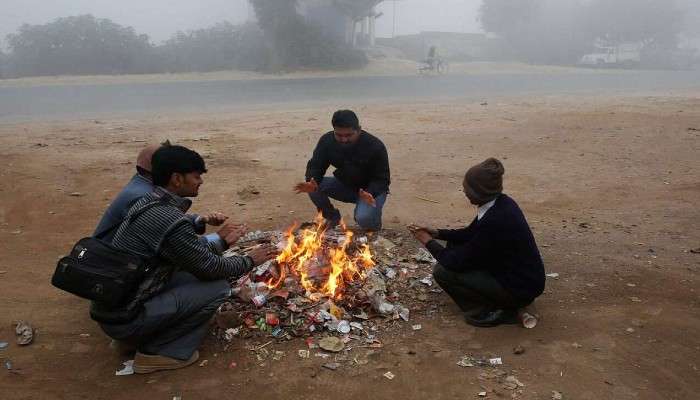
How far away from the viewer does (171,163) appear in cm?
339

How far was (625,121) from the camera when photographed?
45.8 ft

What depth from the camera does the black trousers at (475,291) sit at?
410cm

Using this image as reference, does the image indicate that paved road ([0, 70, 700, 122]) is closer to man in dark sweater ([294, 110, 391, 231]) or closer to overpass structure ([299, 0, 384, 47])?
man in dark sweater ([294, 110, 391, 231])

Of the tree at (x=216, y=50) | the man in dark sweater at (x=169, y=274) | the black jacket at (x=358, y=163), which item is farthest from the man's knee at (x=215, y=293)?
the tree at (x=216, y=50)

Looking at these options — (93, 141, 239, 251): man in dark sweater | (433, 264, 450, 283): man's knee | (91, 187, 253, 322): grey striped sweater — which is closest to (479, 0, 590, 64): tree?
(433, 264, 450, 283): man's knee

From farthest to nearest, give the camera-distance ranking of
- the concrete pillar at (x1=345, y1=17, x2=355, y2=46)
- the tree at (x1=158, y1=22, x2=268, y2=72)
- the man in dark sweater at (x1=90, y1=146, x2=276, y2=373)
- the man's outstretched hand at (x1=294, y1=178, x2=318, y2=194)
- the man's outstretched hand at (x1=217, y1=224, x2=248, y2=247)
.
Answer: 1. the concrete pillar at (x1=345, y1=17, x2=355, y2=46)
2. the tree at (x1=158, y1=22, x2=268, y2=72)
3. the man's outstretched hand at (x1=294, y1=178, x2=318, y2=194)
4. the man's outstretched hand at (x1=217, y1=224, x2=248, y2=247)
5. the man in dark sweater at (x1=90, y1=146, x2=276, y2=373)

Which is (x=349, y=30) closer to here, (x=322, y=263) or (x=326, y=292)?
(x=322, y=263)

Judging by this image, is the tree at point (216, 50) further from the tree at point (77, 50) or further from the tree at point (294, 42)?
the tree at point (77, 50)

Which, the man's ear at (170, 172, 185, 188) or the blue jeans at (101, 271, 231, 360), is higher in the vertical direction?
the man's ear at (170, 172, 185, 188)

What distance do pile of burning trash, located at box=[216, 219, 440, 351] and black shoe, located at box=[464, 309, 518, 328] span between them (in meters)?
0.44

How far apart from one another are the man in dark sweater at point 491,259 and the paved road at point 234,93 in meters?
14.7

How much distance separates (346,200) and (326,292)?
2.14 metres

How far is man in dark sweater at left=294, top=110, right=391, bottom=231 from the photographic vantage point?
6.00 m

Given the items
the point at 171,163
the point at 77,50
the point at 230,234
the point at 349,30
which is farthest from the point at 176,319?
the point at 349,30
